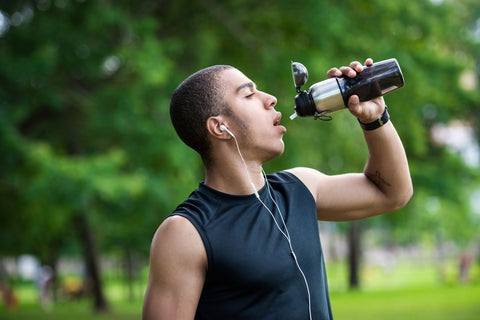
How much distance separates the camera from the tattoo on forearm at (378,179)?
2854 mm

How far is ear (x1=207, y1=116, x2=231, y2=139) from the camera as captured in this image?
2646 mm

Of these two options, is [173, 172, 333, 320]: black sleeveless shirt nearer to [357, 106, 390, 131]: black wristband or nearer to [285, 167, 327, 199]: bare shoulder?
[285, 167, 327, 199]: bare shoulder

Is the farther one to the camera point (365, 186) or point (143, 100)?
point (143, 100)

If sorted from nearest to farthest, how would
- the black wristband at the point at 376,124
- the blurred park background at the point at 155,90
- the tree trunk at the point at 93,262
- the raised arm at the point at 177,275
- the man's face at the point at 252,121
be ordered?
the raised arm at the point at 177,275
the man's face at the point at 252,121
the black wristband at the point at 376,124
the blurred park background at the point at 155,90
the tree trunk at the point at 93,262

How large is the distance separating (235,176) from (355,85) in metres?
0.52

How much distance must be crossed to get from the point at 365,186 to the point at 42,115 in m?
12.2

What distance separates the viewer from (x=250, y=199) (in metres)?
2.61

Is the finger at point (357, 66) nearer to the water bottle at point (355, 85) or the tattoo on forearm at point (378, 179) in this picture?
the water bottle at point (355, 85)

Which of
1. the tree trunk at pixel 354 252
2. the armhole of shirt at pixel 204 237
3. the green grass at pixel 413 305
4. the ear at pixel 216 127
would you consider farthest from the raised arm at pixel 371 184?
the tree trunk at pixel 354 252

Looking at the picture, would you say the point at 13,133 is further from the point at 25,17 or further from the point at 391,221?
the point at 391,221

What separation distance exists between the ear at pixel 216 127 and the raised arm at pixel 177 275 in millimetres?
365

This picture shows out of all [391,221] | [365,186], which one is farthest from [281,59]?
[365,186]

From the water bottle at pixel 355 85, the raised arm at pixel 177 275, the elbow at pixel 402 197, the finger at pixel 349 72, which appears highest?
the finger at pixel 349 72

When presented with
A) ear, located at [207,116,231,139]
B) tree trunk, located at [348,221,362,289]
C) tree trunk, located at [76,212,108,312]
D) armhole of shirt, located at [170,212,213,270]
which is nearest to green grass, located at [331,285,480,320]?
tree trunk, located at [348,221,362,289]
